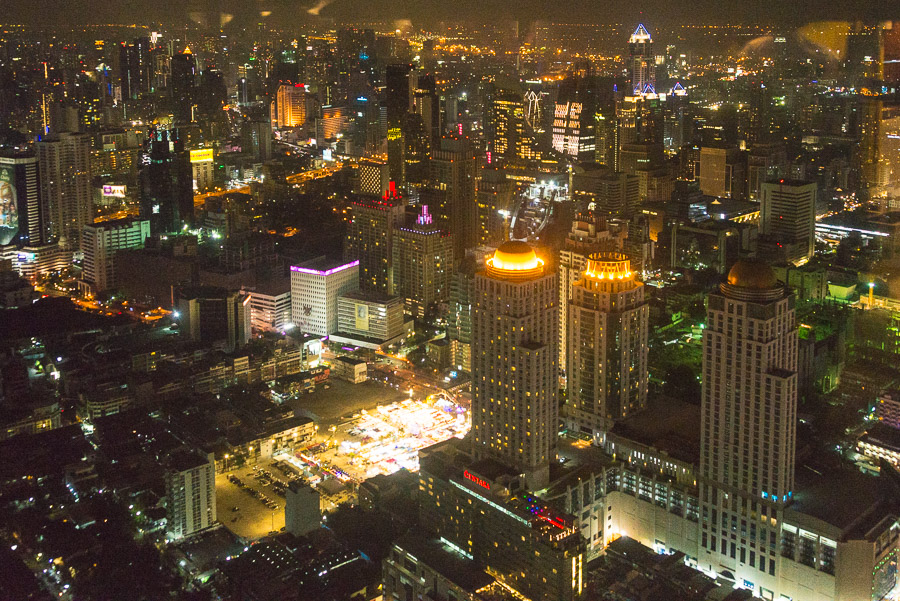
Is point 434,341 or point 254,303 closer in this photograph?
point 434,341

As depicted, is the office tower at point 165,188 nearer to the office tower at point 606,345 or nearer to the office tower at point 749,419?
the office tower at point 606,345

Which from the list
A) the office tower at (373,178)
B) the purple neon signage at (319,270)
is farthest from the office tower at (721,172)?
the purple neon signage at (319,270)

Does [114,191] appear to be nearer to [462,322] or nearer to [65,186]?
[65,186]

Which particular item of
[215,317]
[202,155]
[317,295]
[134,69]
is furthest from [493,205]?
[134,69]

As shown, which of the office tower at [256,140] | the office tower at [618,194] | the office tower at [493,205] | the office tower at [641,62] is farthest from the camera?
the office tower at [256,140]

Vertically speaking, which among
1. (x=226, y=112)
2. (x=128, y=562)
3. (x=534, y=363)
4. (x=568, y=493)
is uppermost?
(x=226, y=112)

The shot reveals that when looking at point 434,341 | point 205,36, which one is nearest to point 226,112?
point 205,36

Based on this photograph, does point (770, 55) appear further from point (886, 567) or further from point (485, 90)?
point (886, 567)
